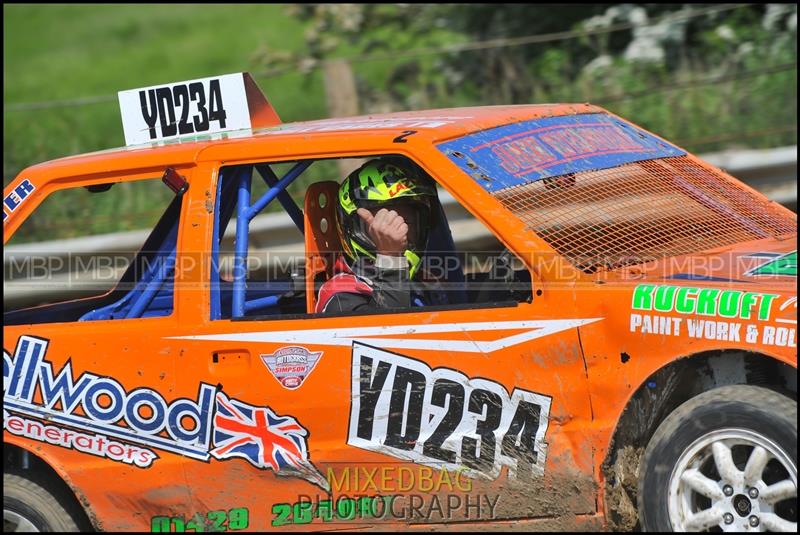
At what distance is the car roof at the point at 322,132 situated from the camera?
13.6 ft

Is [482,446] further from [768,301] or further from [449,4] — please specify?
[449,4]

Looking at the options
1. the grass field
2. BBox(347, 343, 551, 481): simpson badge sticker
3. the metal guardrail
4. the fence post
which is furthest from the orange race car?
Result: the grass field

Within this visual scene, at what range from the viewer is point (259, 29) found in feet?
83.4

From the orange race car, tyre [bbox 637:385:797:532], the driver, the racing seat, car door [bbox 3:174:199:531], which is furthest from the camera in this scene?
the racing seat

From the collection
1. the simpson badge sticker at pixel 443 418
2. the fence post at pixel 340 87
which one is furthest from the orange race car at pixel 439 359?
the fence post at pixel 340 87

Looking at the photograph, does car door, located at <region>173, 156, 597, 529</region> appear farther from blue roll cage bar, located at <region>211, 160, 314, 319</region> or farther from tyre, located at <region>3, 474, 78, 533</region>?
tyre, located at <region>3, 474, 78, 533</region>

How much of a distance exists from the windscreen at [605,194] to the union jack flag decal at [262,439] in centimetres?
109

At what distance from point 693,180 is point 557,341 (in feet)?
3.86

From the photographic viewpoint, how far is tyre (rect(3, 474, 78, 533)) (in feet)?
→ 14.1

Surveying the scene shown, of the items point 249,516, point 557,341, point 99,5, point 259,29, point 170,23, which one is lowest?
point 249,516

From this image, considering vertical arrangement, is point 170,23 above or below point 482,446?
above

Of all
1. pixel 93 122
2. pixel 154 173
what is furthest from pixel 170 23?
Answer: pixel 154 173

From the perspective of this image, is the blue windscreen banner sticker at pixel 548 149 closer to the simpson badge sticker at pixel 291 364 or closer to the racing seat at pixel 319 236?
the racing seat at pixel 319 236

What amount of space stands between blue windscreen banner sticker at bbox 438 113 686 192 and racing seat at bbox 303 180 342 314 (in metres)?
0.71
